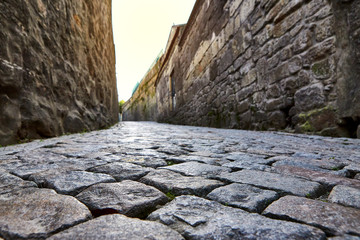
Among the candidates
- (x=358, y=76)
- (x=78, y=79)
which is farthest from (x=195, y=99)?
(x=358, y=76)

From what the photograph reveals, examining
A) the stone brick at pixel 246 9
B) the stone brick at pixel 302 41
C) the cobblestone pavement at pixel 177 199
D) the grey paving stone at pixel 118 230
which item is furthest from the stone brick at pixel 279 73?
the grey paving stone at pixel 118 230

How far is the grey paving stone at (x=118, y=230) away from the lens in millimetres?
562

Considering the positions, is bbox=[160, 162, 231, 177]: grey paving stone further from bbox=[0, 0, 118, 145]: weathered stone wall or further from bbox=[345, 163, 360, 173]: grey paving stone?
bbox=[0, 0, 118, 145]: weathered stone wall

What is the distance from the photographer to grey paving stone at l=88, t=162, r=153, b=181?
1.09 m

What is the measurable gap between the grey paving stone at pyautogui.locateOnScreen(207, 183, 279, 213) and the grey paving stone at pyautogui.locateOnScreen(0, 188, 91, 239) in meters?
0.45

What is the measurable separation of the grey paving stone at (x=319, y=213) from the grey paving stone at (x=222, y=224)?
45 mm

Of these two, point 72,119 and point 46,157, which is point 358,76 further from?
point 72,119

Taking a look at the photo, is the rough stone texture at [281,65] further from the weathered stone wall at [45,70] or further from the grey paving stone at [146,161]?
the weathered stone wall at [45,70]

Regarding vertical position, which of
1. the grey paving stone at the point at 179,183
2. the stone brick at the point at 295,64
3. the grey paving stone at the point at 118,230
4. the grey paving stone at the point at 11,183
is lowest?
the grey paving stone at the point at 118,230

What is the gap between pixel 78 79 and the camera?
3.72 meters

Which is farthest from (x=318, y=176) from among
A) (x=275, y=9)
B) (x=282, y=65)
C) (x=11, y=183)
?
(x=275, y=9)

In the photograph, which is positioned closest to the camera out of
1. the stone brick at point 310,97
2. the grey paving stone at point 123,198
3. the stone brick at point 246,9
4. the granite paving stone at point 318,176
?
the grey paving stone at point 123,198

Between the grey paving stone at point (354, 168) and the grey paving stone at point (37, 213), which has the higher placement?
the grey paving stone at point (354, 168)

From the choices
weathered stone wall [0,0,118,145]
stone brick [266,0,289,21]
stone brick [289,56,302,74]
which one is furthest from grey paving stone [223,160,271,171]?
stone brick [266,0,289,21]
